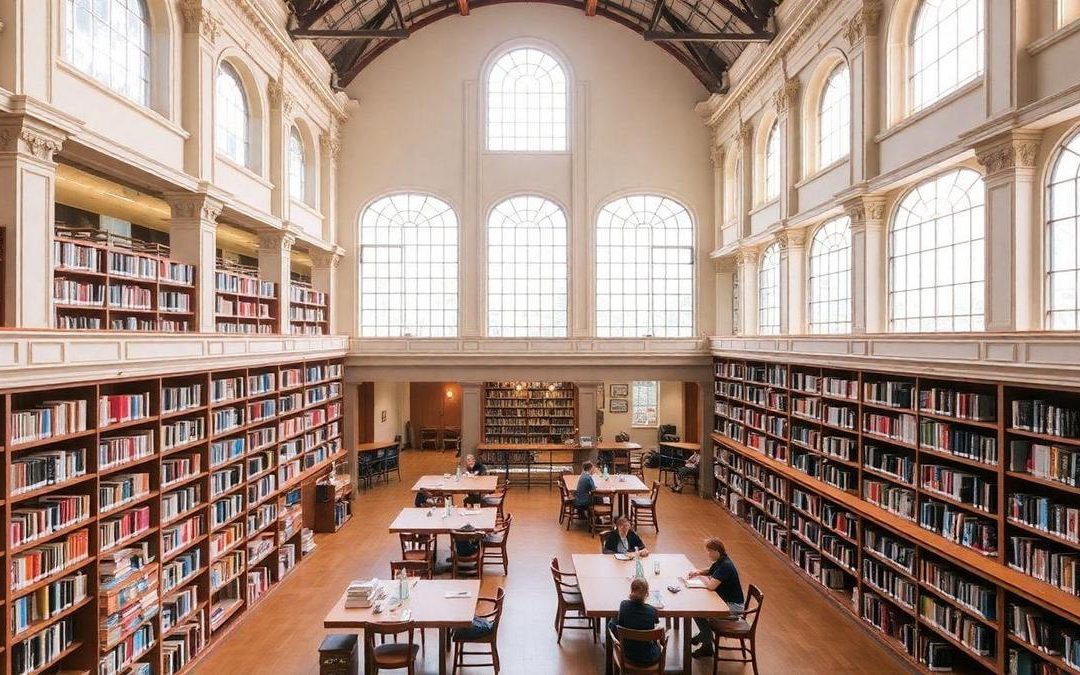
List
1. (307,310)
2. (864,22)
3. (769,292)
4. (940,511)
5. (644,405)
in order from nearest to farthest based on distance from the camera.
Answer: (940,511) < (864,22) < (769,292) < (307,310) < (644,405)

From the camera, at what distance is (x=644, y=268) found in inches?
615

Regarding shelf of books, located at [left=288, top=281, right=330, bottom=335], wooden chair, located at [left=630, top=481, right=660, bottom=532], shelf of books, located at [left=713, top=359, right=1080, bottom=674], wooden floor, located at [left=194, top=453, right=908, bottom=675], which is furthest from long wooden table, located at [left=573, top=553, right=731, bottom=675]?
shelf of books, located at [left=288, top=281, right=330, bottom=335]

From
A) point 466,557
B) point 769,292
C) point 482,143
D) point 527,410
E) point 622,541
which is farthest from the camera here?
point 527,410

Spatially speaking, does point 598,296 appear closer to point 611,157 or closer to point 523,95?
point 611,157

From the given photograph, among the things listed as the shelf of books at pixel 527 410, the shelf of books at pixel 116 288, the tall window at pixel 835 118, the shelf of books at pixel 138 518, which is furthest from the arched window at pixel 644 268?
the shelf of books at pixel 116 288

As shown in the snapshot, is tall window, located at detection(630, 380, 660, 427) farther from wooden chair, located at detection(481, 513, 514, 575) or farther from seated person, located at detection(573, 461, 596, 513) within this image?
wooden chair, located at detection(481, 513, 514, 575)

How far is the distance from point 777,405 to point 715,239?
591 cm

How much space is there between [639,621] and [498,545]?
3862 mm

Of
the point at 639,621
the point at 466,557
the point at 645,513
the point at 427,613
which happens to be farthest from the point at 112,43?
the point at 645,513

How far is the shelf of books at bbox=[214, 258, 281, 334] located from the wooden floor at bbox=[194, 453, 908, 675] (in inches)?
144

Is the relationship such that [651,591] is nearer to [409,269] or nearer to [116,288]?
[116,288]

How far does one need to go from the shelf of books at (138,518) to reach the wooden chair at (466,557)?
2.50m

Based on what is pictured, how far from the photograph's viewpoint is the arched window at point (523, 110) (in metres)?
15.5

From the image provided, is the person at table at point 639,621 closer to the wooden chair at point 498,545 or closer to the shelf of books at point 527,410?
the wooden chair at point 498,545
